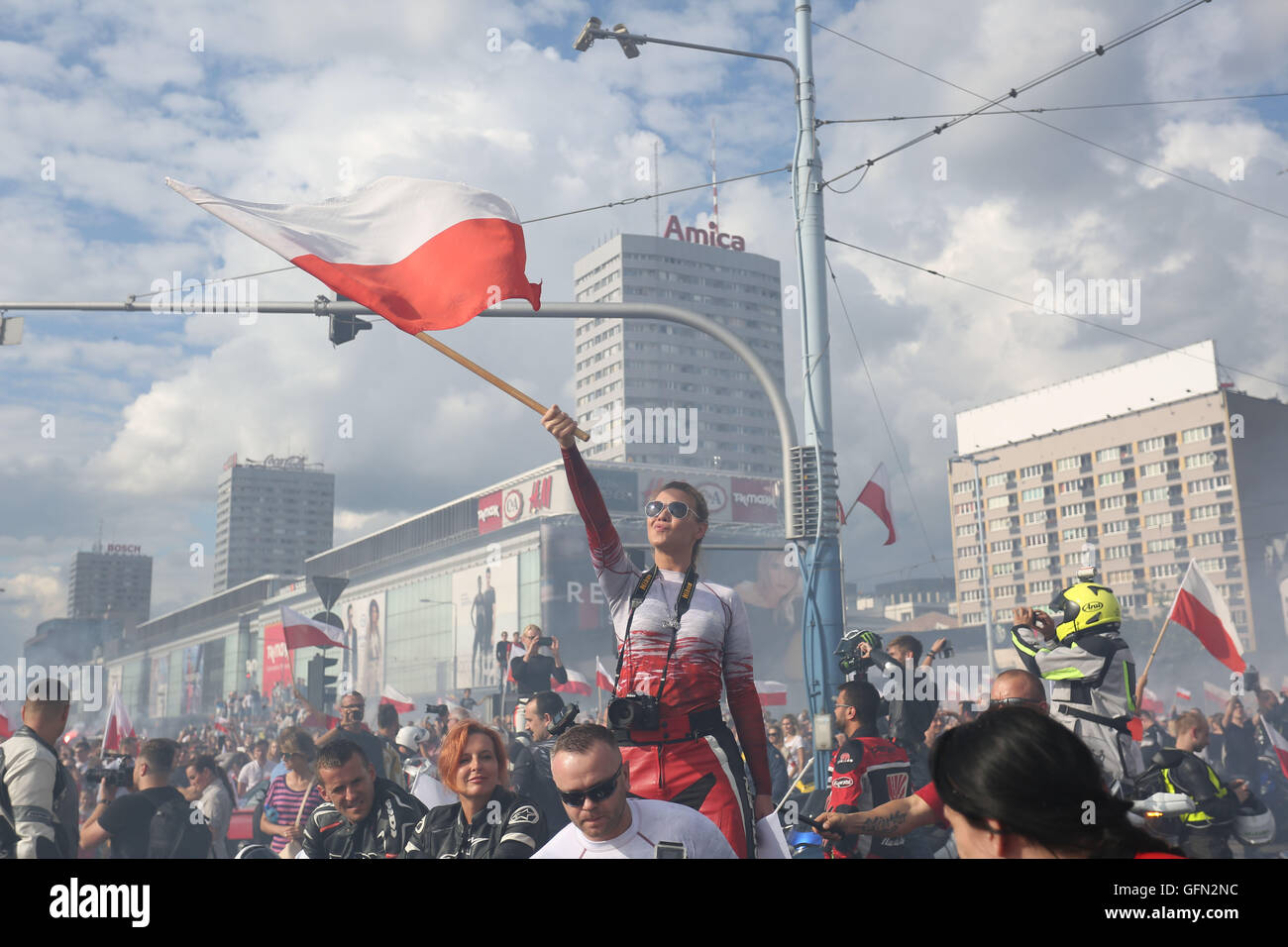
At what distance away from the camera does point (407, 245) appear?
562cm

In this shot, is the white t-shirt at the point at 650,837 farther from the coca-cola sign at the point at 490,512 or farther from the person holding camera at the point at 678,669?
the coca-cola sign at the point at 490,512

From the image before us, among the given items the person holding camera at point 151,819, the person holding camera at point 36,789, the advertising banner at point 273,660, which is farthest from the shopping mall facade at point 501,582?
the person holding camera at point 36,789

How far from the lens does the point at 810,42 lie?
11.3 metres

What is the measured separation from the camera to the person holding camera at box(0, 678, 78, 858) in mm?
4758

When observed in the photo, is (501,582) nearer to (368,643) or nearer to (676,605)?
(368,643)

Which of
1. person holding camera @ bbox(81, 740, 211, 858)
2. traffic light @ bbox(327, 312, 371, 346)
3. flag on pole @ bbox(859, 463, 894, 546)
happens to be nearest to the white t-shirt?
person holding camera @ bbox(81, 740, 211, 858)

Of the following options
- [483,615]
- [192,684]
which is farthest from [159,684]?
[483,615]

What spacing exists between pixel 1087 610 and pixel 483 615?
289 feet

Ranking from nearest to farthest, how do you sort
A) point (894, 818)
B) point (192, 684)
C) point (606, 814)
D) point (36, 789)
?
1. point (606, 814)
2. point (894, 818)
3. point (36, 789)
4. point (192, 684)

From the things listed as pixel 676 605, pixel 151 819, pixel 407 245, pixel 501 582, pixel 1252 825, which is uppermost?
pixel 501 582

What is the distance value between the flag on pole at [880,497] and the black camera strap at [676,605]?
11.4 metres

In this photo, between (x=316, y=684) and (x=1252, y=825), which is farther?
(x=316, y=684)
